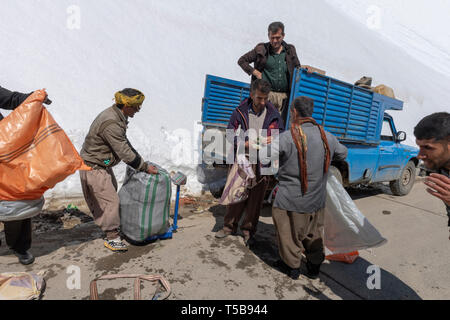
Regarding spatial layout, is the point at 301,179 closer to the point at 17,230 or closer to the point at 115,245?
the point at 115,245

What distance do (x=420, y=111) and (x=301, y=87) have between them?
2239cm

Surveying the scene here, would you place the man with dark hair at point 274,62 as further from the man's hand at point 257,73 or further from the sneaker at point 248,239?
the sneaker at point 248,239

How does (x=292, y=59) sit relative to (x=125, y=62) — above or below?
below

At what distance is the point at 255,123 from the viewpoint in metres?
3.34

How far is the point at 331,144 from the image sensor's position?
2.68 metres

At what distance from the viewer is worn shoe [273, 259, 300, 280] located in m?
2.85

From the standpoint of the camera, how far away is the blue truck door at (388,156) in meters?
5.73

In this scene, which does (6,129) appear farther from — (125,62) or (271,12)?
(271,12)

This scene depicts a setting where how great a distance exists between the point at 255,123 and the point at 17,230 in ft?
8.93

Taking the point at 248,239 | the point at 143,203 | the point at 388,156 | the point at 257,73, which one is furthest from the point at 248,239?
the point at 388,156

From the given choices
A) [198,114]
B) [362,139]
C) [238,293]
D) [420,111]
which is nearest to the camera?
[238,293]

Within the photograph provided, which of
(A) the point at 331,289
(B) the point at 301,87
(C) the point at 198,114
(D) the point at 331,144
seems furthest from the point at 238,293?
(C) the point at 198,114

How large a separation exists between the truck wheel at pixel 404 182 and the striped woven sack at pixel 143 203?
5660 millimetres

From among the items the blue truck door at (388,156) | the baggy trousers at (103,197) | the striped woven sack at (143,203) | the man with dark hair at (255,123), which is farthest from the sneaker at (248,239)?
the blue truck door at (388,156)
